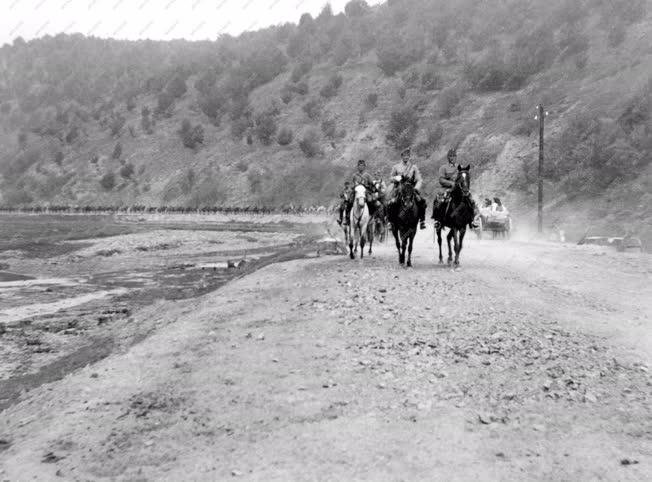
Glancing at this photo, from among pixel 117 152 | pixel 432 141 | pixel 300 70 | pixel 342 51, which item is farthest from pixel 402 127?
pixel 117 152

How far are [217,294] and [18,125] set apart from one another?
102438 mm

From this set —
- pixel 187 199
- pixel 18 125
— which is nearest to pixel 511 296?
pixel 187 199

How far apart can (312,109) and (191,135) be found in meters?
15.0

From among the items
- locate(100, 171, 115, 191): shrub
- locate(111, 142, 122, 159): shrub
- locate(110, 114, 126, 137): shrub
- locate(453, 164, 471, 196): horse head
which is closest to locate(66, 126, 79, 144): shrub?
locate(110, 114, 126, 137): shrub

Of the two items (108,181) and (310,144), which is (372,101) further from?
(108,181)

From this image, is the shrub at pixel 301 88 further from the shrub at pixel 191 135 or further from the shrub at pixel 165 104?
the shrub at pixel 165 104

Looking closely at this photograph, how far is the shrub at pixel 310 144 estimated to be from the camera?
64.7 metres

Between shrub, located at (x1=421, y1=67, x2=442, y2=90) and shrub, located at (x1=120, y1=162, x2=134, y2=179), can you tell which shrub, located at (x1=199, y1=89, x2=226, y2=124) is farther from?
shrub, located at (x1=421, y1=67, x2=442, y2=90)

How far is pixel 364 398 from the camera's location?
744cm

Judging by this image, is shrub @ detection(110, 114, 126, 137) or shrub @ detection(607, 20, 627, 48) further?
shrub @ detection(110, 114, 126, 137)

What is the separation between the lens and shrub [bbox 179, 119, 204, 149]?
249 feet

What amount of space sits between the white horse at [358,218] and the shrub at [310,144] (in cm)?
4609

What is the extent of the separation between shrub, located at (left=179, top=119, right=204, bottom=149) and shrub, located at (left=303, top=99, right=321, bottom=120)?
42.2ft

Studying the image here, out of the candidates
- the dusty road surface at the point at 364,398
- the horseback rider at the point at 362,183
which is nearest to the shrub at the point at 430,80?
the horseback rider at the point at 362,183
